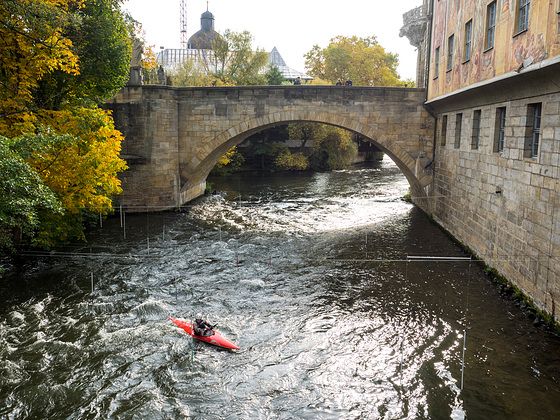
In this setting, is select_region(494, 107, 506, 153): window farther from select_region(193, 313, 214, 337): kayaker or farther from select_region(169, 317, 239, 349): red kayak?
select_region(193, 313, 214, 337): kayaker

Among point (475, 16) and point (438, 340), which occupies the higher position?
point (475, 16)

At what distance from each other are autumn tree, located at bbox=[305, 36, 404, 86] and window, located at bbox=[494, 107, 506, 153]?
106ft

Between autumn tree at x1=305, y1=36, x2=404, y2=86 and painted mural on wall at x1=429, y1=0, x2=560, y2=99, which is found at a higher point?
autumn tree at x1=305, y1=36, x2=404, y2=86

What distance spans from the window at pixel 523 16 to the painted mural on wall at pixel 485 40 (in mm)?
69

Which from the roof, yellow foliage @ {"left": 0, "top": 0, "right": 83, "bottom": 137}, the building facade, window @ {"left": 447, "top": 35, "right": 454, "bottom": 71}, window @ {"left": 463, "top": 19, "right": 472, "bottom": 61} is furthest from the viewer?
the roof

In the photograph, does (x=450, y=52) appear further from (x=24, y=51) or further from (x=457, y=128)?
(x=24, y=51)

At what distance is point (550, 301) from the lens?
9.85m

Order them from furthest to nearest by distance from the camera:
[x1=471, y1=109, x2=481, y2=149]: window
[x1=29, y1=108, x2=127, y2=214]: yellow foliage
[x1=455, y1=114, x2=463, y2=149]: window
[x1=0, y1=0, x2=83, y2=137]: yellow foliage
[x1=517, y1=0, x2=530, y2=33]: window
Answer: [x1=455, y1=114, x2=463, y2=149]: window < [x1=471, y1=109, x2=481, y2=149]: window < [x1=29, y1=108, x2=127, y2=214]: yellow foliage < [x1=0, y1=0, x2=83, y2=137]: yellow foliage < [x1=517, y1=0, x2=530, y2=33]: window

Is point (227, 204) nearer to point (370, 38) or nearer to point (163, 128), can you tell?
point (163, 128)

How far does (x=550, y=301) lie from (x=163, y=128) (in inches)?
644

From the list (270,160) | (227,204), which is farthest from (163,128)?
(270,160)

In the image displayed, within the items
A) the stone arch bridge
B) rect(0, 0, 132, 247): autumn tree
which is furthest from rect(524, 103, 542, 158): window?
rect(0, 0, 132, 247): autumn tree

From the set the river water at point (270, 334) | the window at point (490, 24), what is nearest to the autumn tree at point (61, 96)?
the river water at point (270, 334)

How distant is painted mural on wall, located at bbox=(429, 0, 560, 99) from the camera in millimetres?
9781
